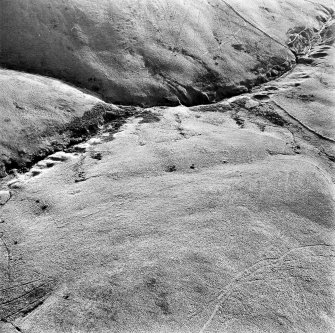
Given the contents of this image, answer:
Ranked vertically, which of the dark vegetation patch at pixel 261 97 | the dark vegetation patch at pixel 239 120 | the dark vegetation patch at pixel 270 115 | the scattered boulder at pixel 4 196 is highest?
the dark vegetation patch at pixel 261 97

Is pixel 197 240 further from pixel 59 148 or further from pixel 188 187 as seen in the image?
pixel 59 148

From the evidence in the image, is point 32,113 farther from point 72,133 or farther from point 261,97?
point 261,97

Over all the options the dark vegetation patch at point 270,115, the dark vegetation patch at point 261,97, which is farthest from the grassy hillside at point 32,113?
the dark vegetation patch at point 261,97

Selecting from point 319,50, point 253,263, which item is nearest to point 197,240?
point 253,263

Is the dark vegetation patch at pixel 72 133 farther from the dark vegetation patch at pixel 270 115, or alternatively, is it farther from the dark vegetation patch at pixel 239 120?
the dark vegetation patch at pixel 270 115

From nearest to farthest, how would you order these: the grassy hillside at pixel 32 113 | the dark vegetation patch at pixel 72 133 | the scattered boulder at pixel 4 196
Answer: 1. the scattered boulder at pixel 4 196
2. the dark vegetation patch at pixel 72 133
3. the grassy hillside at pixel 32 113

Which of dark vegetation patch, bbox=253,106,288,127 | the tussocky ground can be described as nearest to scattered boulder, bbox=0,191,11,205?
the tussocky ground

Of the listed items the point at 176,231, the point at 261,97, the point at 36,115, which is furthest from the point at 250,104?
the point at 36,115
